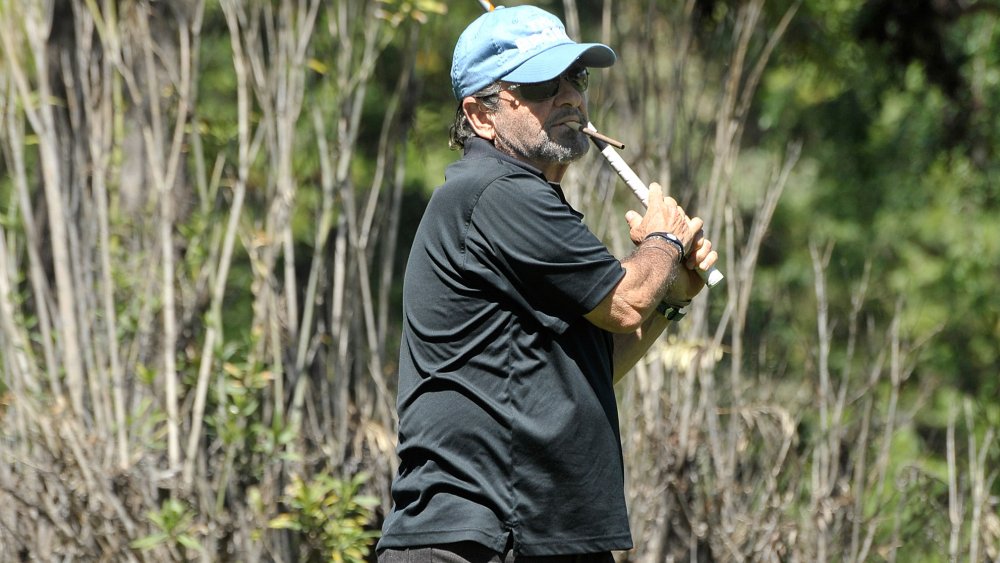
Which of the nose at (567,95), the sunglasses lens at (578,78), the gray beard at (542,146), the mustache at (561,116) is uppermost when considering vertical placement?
the sunglasses lens at (578,78)

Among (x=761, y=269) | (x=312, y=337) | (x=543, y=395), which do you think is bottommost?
(x=761, y=269)

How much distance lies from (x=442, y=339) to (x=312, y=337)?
2.04 metres

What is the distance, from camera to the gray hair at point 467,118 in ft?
8.45

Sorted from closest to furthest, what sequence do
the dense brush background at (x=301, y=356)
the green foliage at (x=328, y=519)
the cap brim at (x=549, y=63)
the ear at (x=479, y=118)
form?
the cap brim at (x=549, y=63), the ear at (x=479, y=118), the green foliage at (x=328, y=519), the dense brush background at (x=301, y=356)

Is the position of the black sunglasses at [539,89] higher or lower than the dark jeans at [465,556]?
higher

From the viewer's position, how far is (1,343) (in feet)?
13.7

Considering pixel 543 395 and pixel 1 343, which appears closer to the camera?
pixel 543 395

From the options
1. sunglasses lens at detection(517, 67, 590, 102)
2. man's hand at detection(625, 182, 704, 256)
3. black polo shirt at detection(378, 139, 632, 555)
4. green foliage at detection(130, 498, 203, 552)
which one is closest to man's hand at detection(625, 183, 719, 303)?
man's hand at detection(625, 182, 704, 256)

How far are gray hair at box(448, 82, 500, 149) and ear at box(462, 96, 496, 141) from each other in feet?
0.03

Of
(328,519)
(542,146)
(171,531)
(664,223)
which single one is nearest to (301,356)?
(328,519)

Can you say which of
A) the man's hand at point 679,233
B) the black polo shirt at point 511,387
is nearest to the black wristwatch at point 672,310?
the man's hand at point 679,233

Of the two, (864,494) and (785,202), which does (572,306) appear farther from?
(785,202)

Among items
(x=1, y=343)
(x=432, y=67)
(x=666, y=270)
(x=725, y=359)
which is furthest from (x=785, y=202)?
(x=666, y=270)

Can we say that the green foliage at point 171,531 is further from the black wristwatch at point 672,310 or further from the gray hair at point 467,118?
the black wristwatch at point 672,310
